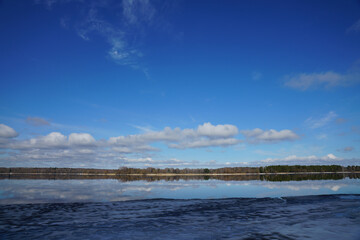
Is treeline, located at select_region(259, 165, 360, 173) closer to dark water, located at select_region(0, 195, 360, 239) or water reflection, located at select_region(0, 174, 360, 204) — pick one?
water reflection, located at select_region(0, 174, 360, 204)

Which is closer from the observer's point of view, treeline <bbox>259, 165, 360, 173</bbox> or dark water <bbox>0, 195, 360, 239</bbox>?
dark water <bbox>0, 195, 360, 239</bbox>

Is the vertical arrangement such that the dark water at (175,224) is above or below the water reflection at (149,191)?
above

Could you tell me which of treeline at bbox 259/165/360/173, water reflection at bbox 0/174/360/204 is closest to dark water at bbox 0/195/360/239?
water reflection at bbox 0/174/360/204

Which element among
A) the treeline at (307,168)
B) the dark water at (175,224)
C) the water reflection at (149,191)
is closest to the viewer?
the dark water at (175,224)

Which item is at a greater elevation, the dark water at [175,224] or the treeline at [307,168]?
the dark water at [175,224]

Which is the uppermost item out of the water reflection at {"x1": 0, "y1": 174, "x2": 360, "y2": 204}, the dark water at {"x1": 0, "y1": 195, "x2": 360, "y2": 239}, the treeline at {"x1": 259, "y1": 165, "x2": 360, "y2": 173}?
the dark water at {"x1": 0, "y1": 195, "x2": 360, "y2": 239}

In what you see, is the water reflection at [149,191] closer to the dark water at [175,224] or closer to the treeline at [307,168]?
the dark water at [175,224]

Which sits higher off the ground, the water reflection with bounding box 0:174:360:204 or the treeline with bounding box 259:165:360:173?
the water reflection with bounding box 0:174:360:204

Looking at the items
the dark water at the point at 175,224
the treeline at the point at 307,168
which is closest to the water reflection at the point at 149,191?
the dark water at the point at 175,224

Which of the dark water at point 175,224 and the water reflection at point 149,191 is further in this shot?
the water reflection at point 149,191

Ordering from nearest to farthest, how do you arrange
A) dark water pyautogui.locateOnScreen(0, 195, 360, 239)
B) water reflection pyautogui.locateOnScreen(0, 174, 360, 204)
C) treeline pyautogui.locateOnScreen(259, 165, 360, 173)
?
dark water pyautogui.locateOnScreen(0, 195, 360, 239) < water reflection pyautogui.locateOnScreen(0, 174, 360, 204) < treeline pyautogui.locateOnScreen(259, 165, 360, 173)

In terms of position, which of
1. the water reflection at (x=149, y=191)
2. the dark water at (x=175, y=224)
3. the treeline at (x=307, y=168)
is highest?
the dark water at (x=175, y=224)

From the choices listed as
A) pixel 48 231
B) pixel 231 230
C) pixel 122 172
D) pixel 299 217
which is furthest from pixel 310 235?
pixel 122 172

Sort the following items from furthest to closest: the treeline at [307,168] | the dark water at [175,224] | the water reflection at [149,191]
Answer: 1. the treeline at [307,168]
2. the water reflection at [149,191]
3. the dark water at [175,224]
